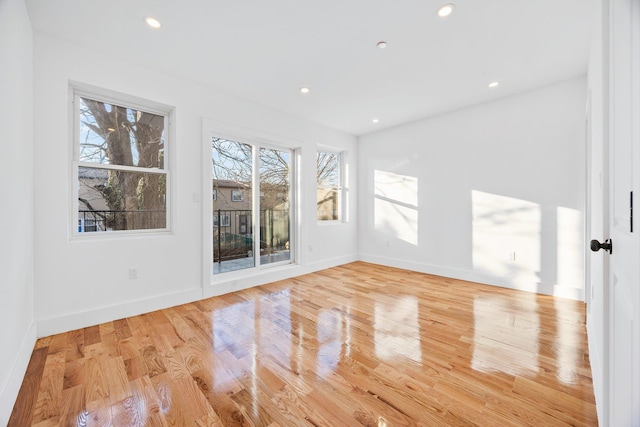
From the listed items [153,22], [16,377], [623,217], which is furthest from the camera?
[153,22]

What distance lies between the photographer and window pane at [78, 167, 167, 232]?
252cm

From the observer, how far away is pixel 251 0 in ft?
6.09

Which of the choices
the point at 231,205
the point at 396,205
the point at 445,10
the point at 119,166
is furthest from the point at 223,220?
the point at 445,10

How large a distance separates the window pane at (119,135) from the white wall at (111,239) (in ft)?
0.56

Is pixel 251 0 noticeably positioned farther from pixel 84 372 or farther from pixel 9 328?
pixel 84 372

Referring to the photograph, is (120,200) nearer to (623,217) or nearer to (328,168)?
(328,168)

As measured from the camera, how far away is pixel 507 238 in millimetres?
3496

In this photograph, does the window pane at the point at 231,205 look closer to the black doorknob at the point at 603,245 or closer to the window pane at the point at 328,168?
the window pane at the point at 328,168

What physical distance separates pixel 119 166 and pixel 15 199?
1.12 metres

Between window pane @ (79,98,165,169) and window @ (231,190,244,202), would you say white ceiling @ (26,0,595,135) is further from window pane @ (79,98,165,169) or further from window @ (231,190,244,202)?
window @ (231,190,244,202)

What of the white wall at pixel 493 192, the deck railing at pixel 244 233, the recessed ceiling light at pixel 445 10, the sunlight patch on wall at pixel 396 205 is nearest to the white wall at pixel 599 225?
the recessed ceiling light at pixel 445 10

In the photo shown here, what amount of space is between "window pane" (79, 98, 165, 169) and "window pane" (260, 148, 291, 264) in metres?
1.42

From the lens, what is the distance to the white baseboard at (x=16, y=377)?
1299 millimetres

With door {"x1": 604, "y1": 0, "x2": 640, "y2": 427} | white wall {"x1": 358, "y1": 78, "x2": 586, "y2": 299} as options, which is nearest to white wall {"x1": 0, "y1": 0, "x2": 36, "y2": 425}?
door {"x1": 604, "y1": 0, "x2": 640, "y2": 427}
